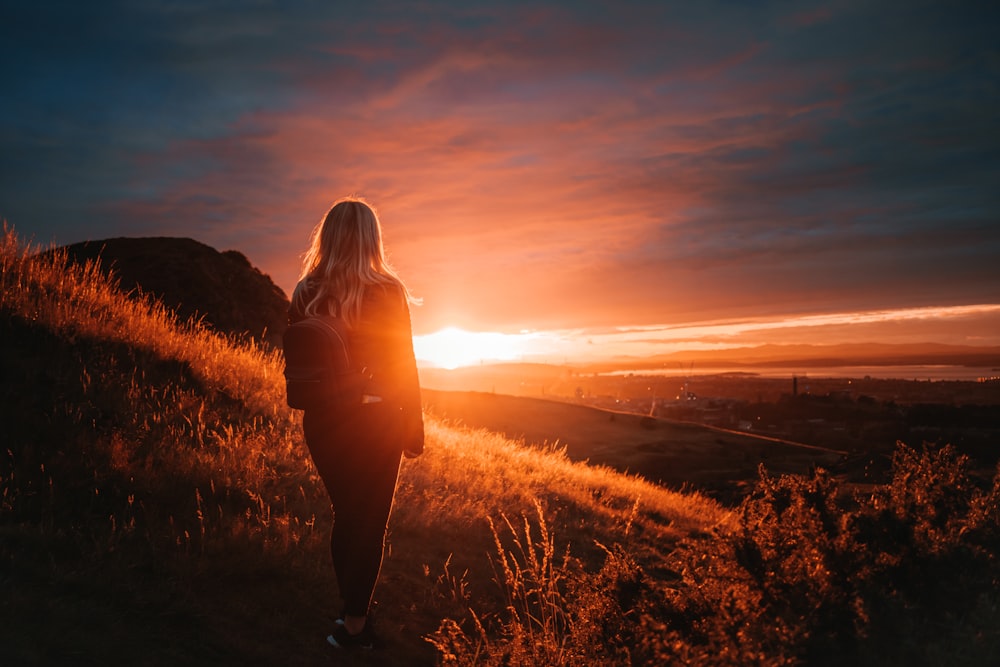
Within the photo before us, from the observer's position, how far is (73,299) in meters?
10.3

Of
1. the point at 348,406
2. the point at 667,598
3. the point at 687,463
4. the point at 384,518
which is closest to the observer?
the point at 348,406

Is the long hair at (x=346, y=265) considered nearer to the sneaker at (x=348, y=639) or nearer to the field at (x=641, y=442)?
the sneaker at (x=348, y=639)

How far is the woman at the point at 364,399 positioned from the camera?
4203 millimetres

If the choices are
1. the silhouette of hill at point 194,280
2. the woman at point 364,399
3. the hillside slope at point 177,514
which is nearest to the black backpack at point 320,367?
the woman at point 364,399

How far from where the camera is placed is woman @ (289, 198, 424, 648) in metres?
4.20

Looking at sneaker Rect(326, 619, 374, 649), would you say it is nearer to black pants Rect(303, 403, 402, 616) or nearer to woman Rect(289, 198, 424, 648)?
black pants Rect(303, 403, 402, 616)

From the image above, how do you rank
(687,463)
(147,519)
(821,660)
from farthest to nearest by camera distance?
(687,463), (147,519), (821,660)

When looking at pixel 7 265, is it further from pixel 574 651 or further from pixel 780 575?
pixel 780 575

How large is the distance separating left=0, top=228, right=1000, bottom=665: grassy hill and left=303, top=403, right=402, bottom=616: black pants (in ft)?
2.35

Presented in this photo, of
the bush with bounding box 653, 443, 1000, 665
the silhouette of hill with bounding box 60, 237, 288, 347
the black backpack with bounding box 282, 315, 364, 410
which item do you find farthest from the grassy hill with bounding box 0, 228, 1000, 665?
the silhouette of hill with bounding box 60, 237, 288, 347

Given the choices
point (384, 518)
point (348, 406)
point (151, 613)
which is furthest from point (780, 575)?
point (151, 613)

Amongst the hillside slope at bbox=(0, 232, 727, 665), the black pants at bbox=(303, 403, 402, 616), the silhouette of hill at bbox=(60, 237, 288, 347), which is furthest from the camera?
the silhouette of hill at bbox=(60, 237, 288, 347)

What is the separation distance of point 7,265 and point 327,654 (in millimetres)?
8968

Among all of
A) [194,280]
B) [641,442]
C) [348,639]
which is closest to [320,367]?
[348,639]
